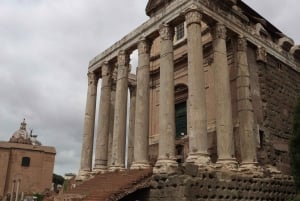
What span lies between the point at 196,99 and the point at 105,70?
347 inches

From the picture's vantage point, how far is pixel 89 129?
21.0 m

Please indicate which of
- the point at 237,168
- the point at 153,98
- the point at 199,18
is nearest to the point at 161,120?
the point at 237,168

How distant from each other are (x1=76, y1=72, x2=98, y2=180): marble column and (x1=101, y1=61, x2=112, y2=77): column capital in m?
1.32

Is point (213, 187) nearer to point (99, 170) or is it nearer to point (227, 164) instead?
point (227, 164)

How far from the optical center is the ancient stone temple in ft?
45.9

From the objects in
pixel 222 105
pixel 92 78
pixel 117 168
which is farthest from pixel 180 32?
pixel 117 168

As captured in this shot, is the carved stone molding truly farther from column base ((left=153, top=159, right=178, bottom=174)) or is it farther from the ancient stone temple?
column base ((left=153, top=159, right=178, bottom=174))

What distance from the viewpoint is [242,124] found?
16359 millimetres

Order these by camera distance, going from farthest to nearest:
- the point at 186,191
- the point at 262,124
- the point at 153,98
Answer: the point at 153,98 → the point at 262,124 → the point at 186,191

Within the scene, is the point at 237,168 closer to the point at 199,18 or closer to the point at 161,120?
the point at 161,120

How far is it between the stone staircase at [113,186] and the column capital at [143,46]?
6496 mm

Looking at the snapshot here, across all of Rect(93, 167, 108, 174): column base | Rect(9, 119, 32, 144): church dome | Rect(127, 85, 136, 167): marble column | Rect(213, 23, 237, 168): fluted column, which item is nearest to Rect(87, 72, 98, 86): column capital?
Rect(127, 85, 136, 167): marble column

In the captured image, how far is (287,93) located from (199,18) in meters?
8.25

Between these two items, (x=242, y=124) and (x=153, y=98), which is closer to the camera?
(x=242, y=124)
